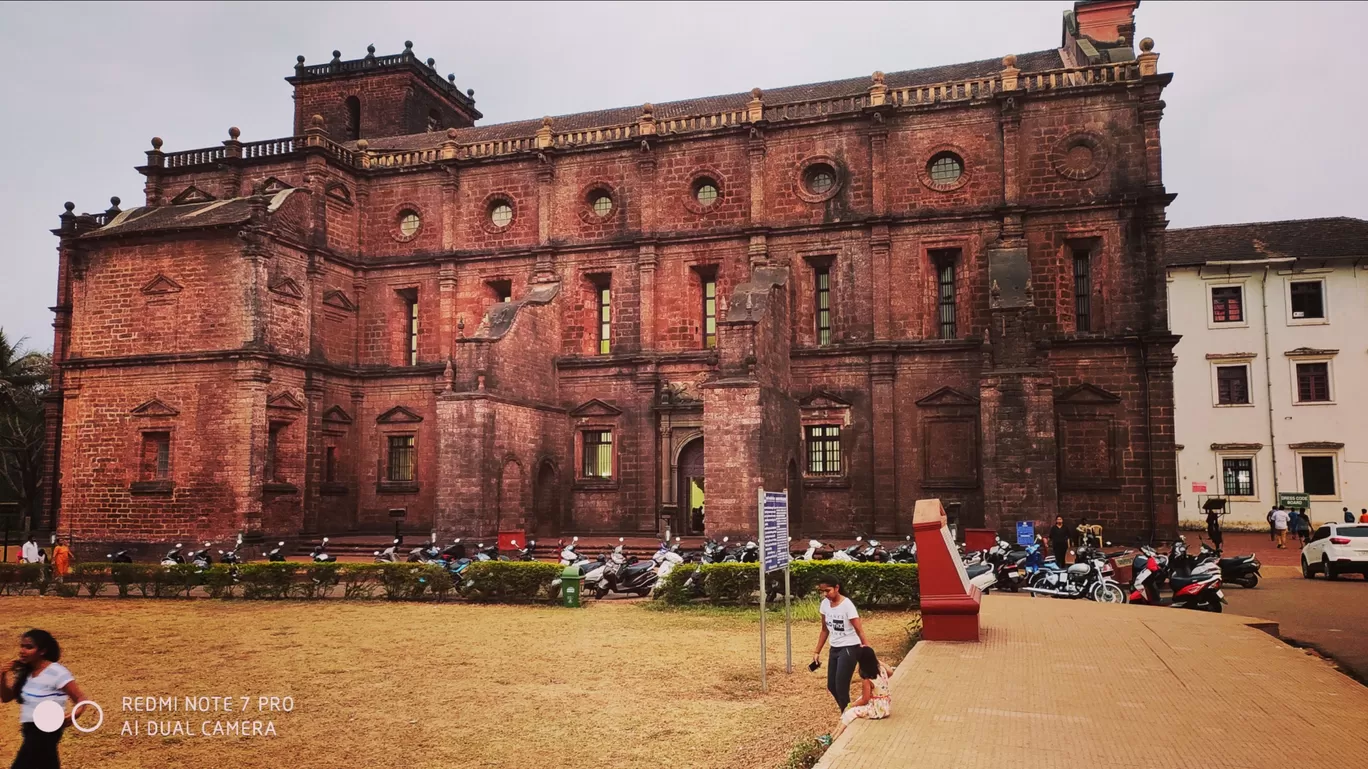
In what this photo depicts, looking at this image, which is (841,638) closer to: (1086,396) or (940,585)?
(940,585)

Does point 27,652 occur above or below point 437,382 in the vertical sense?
below

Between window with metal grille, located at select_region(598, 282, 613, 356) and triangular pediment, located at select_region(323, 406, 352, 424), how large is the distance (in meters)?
8.44

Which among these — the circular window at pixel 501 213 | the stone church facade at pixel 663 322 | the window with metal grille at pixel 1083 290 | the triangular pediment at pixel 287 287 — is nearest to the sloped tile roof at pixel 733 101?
the stone church facade at pixel 663 322

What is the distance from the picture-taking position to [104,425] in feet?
88.9

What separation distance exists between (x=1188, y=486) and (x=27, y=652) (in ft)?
116

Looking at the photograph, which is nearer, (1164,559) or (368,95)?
(1164,559)

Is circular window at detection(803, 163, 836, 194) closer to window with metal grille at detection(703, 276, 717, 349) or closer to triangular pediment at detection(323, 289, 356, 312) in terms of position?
window with metal grille at detection(703, 276, 717, 349)

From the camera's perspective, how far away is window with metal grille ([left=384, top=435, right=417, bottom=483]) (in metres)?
29.7

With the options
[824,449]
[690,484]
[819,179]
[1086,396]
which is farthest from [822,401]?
[1086,396]

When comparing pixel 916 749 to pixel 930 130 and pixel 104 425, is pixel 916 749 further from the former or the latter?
pixel 104 425

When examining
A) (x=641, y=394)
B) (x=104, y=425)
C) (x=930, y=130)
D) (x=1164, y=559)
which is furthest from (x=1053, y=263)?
(x=104, y=425)

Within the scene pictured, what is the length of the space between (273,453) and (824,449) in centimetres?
1583

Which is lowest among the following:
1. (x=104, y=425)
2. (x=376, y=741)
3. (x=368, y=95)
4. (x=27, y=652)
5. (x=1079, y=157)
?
(x=376, y=741)

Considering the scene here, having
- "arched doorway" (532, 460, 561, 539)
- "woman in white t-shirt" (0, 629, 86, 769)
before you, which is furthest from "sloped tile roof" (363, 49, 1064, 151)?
"woman in white t-shirt" (0, 629, 86, 769)
